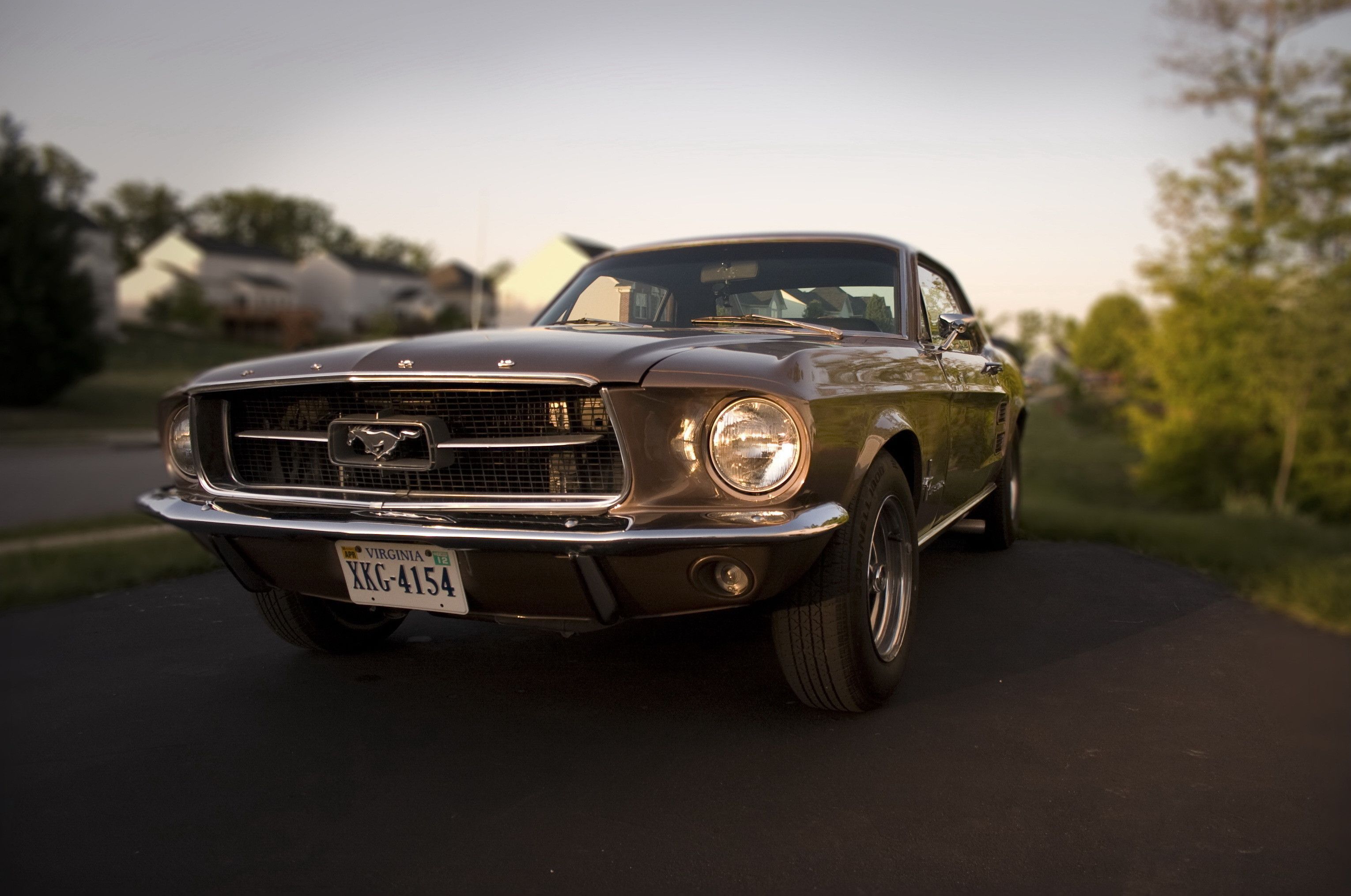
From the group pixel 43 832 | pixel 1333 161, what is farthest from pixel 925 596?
pixel 1333 161

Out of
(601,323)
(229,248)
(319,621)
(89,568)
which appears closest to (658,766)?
(319,621)

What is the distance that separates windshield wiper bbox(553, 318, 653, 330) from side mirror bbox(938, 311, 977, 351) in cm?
114

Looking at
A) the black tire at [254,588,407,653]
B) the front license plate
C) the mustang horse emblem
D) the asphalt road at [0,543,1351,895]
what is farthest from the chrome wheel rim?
the black tire at [254,588,407,653]

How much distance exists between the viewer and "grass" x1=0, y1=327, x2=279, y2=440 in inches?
974

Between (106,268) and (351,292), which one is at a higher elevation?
(106,268)

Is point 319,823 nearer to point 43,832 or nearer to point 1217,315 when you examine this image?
point 43,832

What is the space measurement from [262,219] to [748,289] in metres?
109

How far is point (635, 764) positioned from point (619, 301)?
6.95 ft

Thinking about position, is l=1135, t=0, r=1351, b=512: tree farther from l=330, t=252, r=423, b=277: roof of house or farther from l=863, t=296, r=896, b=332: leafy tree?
l=330, t=252, r=423, b=277: roof of house

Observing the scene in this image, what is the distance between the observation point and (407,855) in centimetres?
235

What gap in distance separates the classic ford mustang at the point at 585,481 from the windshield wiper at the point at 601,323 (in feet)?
0.50

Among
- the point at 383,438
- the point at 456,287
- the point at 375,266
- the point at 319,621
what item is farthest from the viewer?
the point at 456,287

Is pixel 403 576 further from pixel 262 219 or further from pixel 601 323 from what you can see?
pixel 262 219

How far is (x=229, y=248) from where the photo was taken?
72.2m
